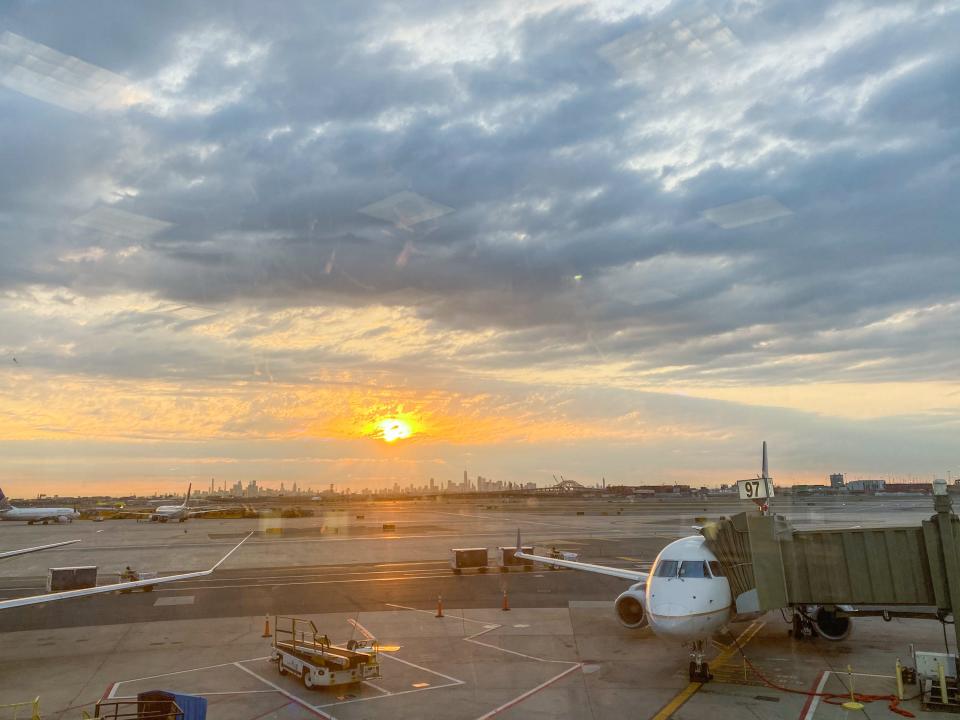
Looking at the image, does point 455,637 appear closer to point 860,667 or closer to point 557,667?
point 557,667

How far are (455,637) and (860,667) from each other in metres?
14.8

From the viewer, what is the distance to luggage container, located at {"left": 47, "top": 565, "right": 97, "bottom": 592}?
4150 centimetres

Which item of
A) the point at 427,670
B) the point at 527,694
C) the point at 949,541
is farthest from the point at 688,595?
the point at 427,670

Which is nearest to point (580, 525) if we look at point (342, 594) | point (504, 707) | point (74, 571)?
point (342, 594)

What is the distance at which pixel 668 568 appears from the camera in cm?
2256

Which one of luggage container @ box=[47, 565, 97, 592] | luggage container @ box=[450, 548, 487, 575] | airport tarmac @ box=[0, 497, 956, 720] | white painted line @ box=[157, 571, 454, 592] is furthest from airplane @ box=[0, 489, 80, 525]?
luggage container @ box=[450, 548, 487, 575]

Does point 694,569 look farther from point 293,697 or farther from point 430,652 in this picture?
point 293,697

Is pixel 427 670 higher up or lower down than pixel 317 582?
lower down

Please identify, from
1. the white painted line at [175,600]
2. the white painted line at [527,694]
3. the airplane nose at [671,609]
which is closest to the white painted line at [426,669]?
the white painted line at [527,694]

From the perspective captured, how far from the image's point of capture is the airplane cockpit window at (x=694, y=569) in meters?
22.0

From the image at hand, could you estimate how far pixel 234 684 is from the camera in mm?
21641

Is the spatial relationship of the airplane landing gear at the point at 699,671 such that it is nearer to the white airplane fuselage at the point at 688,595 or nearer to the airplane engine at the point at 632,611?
the white airplane fuselage at the point at 688,595

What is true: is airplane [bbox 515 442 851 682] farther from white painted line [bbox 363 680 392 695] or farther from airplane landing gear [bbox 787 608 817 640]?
white painted line [bbox 363 680 392 695]

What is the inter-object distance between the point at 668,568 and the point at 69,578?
3744cm
